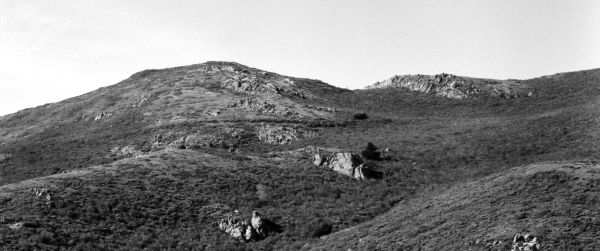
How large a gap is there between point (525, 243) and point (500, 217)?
4.71m

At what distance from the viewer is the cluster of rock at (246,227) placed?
37.0 meters

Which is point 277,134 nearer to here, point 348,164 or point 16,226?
point 348,164

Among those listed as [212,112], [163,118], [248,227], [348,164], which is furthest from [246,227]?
[163,118]

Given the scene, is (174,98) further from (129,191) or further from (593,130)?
(593,130)

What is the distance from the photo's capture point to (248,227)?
37.7 meters

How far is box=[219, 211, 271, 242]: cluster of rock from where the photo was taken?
121ft

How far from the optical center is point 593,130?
184 ft

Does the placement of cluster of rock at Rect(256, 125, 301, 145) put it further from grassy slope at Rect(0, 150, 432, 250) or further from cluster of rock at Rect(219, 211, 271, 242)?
cluster of rock at Rect(219, 211, 271, 242)

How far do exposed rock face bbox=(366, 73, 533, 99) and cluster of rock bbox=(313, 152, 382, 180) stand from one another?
47.5 meters

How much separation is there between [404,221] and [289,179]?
57.7ft

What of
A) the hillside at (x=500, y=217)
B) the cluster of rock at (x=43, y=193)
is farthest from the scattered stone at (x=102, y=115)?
the hillside at (x=500, y=217)

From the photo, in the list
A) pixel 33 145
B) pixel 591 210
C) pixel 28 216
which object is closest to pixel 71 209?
pixel 28 216

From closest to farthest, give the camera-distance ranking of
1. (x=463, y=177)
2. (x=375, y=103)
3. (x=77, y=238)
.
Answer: (x=77, y=238)
(x=463, y=177)
(x=375, y=103)

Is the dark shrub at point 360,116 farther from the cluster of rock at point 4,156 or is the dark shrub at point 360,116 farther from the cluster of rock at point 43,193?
the cluster of rock at point 4,156
